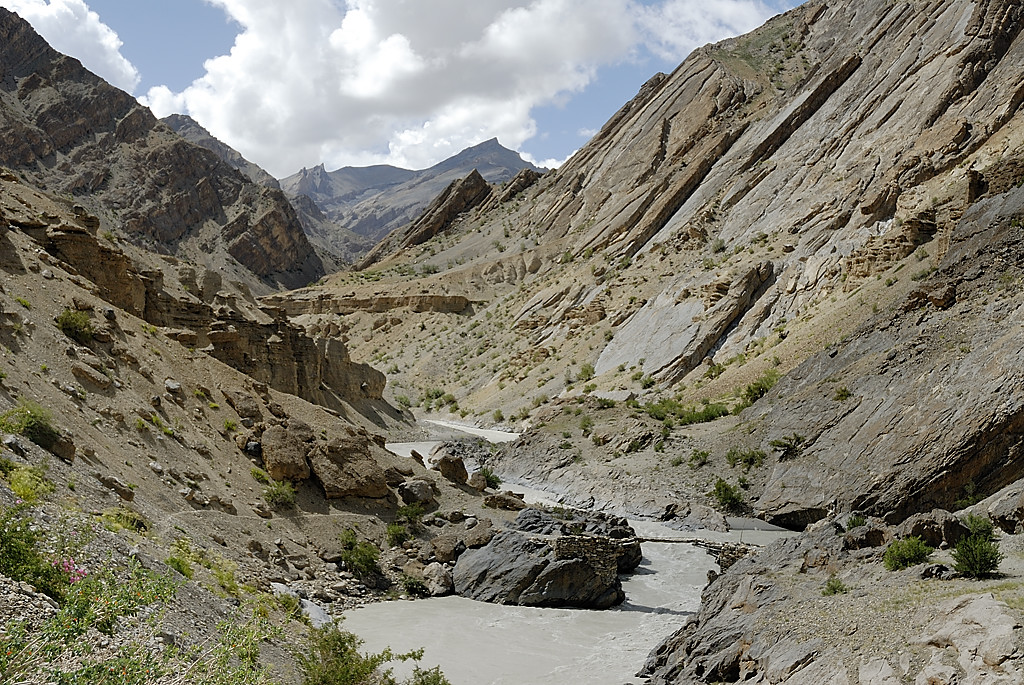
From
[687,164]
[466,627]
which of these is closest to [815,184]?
[687,164]

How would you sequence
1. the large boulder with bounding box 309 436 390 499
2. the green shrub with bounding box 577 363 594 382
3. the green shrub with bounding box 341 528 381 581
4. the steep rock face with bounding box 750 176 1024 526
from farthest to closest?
the green shrub with bounding box 577 363 594 382 → the steep rock face with bounding box 750 176 1024 526 → the large boulder with bounding box 309 436 390 499 → the green shrub with bounding box 341 528 381 581

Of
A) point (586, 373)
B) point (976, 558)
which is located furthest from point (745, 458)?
point (586, 373)

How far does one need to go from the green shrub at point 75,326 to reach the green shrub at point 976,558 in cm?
1700

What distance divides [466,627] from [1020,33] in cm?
4268

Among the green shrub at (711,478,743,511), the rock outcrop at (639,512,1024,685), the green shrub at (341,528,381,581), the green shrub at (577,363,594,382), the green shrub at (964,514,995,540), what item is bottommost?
the rock outcrop at (639,512,1024,685)

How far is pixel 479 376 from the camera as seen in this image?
166 ft

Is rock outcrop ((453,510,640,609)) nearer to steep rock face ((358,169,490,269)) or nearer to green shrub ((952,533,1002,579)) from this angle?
green shrub ((952,533,1002,579))

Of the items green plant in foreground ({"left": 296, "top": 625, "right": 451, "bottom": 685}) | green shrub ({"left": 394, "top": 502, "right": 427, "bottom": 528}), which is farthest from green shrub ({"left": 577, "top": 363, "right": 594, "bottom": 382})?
green plant in foreground ({"left": 296, "top": 625, "right": 451, "bottom": 685})

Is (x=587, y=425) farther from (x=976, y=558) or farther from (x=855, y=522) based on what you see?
(x=976, y=558)

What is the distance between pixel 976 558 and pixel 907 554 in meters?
1.24

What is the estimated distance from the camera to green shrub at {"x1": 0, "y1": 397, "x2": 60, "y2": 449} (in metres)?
12.9

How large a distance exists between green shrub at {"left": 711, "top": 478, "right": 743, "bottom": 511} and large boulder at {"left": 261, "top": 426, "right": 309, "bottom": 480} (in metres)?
11.9

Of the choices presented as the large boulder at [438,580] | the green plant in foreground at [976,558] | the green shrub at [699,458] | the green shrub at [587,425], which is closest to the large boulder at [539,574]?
the large boulder at [438,580]

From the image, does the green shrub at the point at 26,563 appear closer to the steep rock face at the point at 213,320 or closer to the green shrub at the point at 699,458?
the steep rock face at the point at 213,320
